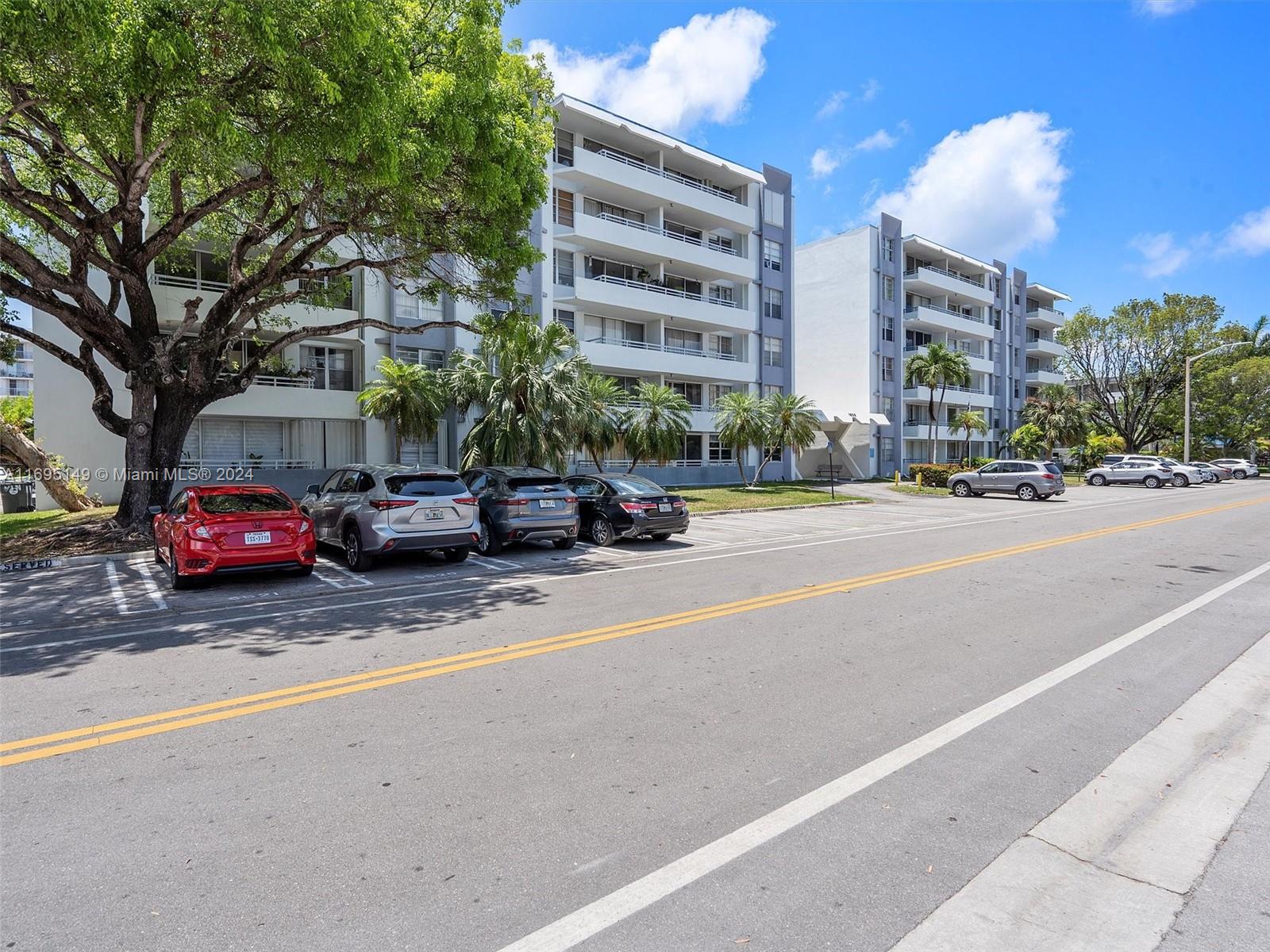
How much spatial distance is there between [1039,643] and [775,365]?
3374 centimetres

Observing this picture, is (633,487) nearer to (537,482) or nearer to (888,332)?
(537,482)

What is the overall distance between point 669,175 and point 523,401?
19.2m

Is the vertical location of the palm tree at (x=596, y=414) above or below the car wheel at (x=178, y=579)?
above

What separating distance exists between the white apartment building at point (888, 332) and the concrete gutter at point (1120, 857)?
126ft

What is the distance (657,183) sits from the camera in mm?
32375

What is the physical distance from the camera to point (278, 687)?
5684mm

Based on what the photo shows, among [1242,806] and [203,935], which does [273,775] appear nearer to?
[203,935]

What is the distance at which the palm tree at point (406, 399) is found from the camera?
2223 cm

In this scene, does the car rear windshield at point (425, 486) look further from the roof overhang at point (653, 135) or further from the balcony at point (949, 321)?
the balcony at point (949, 321)

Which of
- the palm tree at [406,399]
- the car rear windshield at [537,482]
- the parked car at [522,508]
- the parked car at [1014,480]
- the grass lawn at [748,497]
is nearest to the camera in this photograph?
the parked car at [522,508]

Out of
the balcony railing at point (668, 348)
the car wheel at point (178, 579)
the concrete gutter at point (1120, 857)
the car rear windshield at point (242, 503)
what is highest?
the balcony railing at point (668, 348)

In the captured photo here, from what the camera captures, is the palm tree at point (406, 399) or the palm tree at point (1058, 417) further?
the palm tree at point (1058, 417)

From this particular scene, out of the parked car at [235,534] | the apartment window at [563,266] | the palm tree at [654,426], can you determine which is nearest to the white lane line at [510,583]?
the parked car at [235,534]

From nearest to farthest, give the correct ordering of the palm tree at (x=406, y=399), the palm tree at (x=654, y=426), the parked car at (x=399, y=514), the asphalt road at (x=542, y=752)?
the asphalt road at (x=542, y=752), the parked car at (x=399, y=514), the palm tree at (x=406, y=399), the palm tree at (x=654, y=426)
